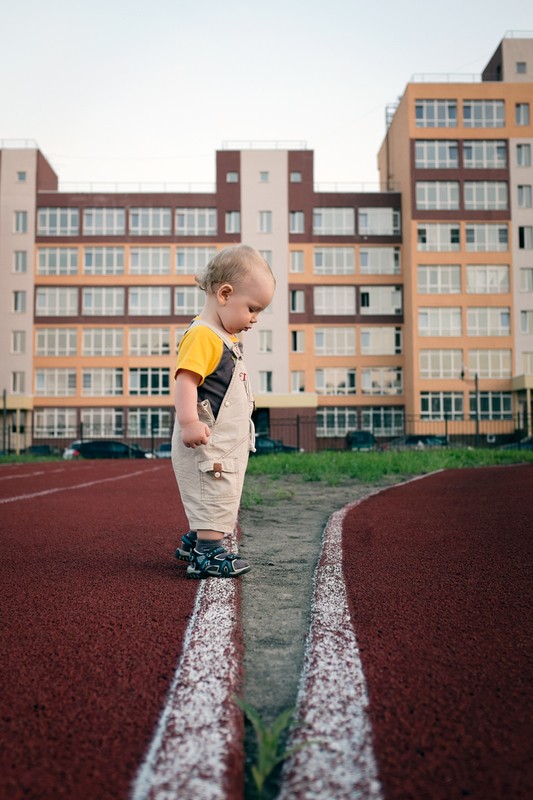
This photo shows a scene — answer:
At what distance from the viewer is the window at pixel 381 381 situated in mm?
50969

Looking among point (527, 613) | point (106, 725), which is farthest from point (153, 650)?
point (527, 613)

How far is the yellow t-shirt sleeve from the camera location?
3299 millimetres

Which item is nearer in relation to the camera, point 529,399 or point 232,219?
point 529,399

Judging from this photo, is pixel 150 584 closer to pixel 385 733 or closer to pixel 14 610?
pixel 14 610

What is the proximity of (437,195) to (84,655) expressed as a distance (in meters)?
51.6

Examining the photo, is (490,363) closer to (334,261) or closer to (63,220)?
(334,261)

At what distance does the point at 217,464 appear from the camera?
10.8 ft

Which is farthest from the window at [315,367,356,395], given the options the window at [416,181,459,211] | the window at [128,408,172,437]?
the window at [416,181,459,211]

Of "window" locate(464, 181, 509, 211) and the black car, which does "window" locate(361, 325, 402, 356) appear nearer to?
"window" locate(464, 181, 509, 211)

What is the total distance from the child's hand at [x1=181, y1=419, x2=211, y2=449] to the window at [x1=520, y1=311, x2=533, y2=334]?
4996cm

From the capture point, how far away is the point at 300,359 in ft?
168

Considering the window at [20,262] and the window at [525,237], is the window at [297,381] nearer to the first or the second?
the window at [525,237]

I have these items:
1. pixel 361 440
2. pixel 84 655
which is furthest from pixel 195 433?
pixel 361 440

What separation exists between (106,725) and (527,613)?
5.13ft
